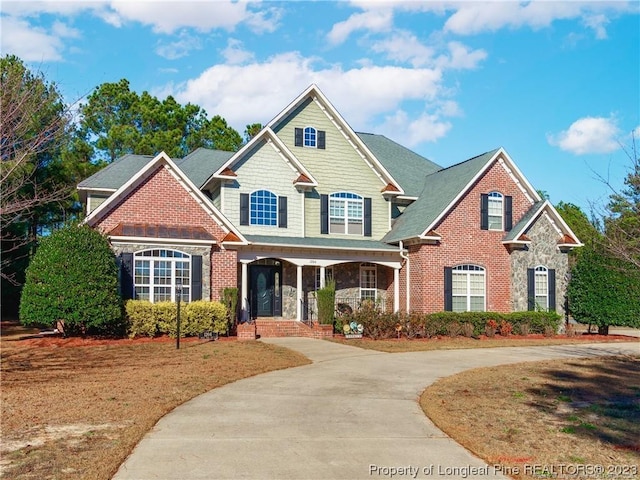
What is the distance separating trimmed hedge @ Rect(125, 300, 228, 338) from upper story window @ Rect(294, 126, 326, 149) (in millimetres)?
9048

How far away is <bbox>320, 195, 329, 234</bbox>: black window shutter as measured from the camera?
86.1 feet

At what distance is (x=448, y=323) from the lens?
2306 cm

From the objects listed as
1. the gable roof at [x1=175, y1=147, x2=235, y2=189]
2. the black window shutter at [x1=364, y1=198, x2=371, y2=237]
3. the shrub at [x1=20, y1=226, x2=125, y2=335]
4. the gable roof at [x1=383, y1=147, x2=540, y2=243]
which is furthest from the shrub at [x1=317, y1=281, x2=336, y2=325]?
the gable roof at [x1=175, y1=147, x2=235, y2=189]

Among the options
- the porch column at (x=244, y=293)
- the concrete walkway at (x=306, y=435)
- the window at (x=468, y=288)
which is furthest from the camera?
the window at (x=468, y=288)

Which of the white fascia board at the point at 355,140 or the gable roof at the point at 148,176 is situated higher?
the white fascia board at the point at 355,140

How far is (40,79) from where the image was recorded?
15.1 meters

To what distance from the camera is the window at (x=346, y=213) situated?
2670cm

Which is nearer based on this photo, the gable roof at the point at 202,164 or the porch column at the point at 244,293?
the porch column at the point at 244,293

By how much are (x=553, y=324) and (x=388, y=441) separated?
19082 mm

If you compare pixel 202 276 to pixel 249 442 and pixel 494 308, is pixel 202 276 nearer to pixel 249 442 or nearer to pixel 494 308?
pixel 494 308

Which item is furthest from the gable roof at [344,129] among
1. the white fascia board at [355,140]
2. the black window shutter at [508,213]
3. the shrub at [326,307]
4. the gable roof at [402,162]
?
the shrub at [326,307]

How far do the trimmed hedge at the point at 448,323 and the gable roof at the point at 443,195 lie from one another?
3.42 m

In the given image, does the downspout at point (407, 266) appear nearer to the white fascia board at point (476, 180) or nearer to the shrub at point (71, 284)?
the white fascia board at point (476, 180)

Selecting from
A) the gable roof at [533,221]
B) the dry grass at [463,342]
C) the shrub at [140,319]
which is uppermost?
the gable roof at [533,221]
